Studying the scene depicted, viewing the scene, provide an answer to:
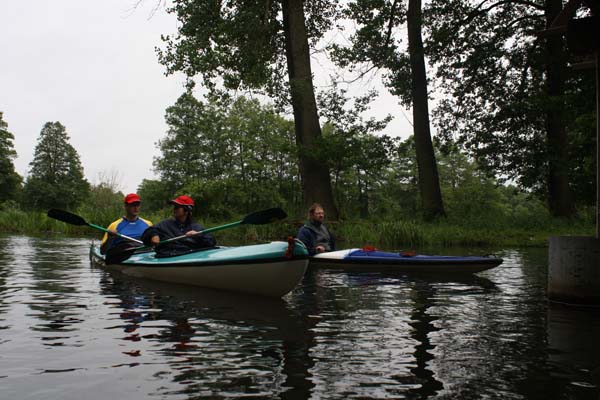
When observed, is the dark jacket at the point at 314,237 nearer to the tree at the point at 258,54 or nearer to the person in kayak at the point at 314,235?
the person in kayak at the point at 314,235

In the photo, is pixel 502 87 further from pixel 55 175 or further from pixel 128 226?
pixel 55 175

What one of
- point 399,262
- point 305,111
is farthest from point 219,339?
point 305,111

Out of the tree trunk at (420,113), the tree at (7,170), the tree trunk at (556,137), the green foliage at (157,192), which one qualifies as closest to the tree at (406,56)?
the tree trunk at (420,113)

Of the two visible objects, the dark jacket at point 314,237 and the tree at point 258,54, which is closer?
the dark jacket at point 314,237

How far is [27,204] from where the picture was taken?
51625 mm

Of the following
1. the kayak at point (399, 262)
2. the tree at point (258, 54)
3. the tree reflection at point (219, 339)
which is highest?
the tree at point (258, 54)

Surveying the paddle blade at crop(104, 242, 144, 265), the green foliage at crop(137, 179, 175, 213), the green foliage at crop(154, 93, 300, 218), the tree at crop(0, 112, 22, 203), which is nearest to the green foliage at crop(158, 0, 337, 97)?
the paddle blade at crop(104, 242, 144, 265)

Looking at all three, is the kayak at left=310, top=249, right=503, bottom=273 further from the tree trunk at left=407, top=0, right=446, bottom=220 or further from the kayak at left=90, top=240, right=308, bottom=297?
the tree trunk at left=407, top=0, right=446, bottom=220

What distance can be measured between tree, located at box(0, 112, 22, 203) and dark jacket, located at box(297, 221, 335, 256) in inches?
1606

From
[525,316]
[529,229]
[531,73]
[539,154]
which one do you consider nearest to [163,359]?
[525,316]

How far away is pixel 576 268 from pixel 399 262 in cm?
393

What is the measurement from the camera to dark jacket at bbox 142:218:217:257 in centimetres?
848

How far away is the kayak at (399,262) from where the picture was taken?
9.45 metres

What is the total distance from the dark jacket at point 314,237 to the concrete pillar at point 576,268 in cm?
488
